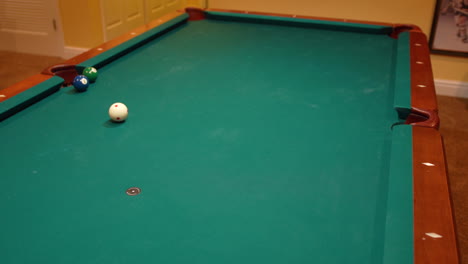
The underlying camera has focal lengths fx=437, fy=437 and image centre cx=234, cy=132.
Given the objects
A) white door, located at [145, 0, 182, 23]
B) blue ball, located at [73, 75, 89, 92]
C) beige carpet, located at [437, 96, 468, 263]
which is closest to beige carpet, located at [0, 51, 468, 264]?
beige carpet, located at [437, 96, 468, 263]

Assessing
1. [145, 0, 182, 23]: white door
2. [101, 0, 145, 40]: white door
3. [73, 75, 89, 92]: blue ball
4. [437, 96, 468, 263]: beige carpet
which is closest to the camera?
[73, 75, 89, 92]: blue ball

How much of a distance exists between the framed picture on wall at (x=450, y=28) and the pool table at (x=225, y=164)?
177 centimetres

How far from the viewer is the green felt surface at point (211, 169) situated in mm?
961

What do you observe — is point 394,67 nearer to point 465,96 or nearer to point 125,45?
point 125,45

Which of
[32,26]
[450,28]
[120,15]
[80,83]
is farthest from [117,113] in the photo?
[32,26]

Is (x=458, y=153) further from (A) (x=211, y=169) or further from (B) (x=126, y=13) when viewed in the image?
(B) (x=126, y=13)

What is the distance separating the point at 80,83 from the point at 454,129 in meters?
2.68

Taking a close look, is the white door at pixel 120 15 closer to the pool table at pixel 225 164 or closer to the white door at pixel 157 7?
the white door at pixel 157 7

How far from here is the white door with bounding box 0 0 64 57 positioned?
434 cm

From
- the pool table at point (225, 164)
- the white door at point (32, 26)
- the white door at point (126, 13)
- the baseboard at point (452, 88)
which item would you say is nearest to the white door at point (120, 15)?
the white door at point (126, 13)

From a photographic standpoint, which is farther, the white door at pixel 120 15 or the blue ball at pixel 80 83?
the white door at pixel 120 15

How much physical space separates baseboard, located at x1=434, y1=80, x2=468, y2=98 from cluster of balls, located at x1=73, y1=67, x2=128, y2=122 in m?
3.19

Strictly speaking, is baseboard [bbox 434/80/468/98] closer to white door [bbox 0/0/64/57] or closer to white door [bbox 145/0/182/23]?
white door [bbox 145/0/182/23]

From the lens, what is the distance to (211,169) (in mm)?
1244
